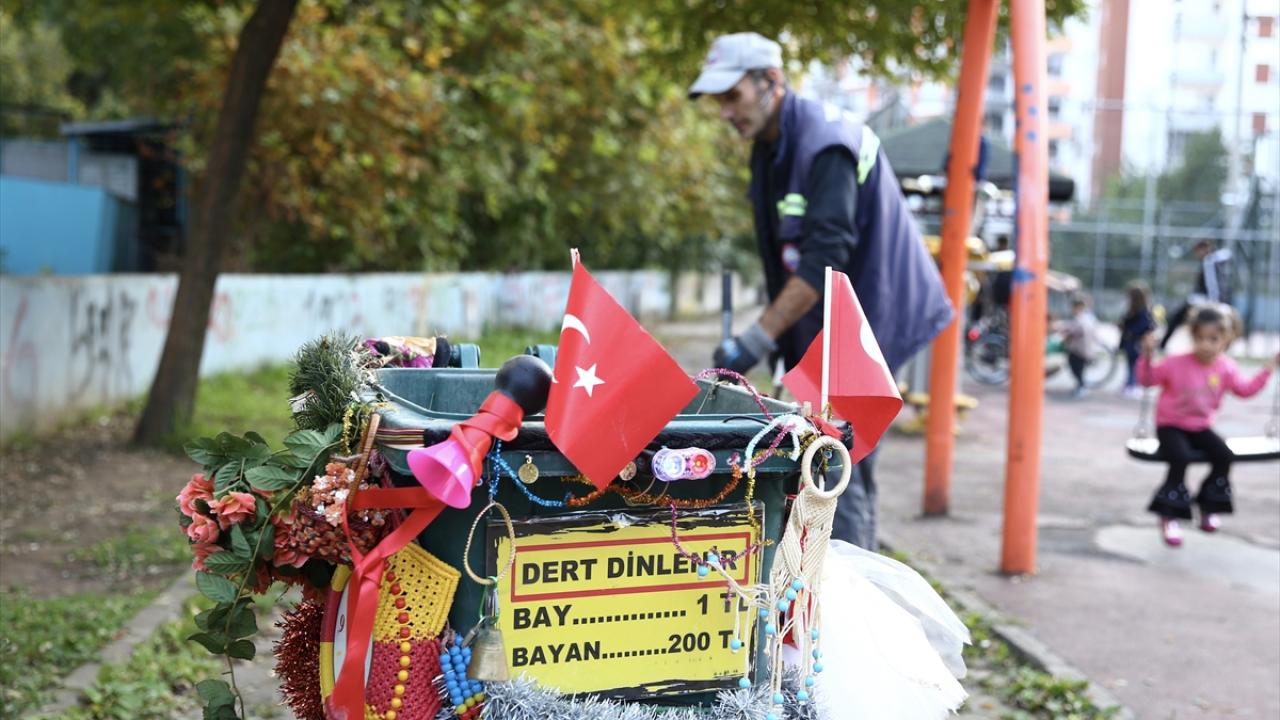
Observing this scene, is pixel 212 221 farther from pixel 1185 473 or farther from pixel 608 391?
pixel 608 391

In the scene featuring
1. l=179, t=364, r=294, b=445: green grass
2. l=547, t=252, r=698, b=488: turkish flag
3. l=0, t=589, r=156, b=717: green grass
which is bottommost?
l=0, t=589, r=156, b=717: green grass

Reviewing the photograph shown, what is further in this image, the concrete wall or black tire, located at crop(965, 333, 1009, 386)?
black tire, located at crop(965, 333, 1009, 386)

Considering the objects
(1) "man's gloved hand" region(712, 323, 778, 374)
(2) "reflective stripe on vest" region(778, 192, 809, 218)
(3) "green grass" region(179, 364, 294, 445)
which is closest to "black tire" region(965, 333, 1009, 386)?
(3) "green grass" region(179, 364, 294, 445)

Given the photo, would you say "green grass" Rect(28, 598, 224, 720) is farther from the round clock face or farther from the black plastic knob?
the black plastic knob

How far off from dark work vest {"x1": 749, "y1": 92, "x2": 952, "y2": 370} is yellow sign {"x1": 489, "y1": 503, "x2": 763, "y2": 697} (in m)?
1.89

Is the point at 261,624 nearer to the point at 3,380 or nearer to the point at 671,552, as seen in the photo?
the point at 671,552

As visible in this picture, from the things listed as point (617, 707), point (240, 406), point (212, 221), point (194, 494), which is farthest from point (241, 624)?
point (240, 406)

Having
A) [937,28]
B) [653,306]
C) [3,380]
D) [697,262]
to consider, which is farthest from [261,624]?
[697,262]

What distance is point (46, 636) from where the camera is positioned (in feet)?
15.7

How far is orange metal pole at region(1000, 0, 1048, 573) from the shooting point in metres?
6.09

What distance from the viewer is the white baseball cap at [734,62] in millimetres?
4293

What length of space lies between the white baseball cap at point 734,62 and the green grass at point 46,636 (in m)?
2.89

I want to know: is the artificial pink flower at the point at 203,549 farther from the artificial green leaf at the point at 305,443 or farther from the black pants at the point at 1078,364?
the black pants at the point at 1078,364

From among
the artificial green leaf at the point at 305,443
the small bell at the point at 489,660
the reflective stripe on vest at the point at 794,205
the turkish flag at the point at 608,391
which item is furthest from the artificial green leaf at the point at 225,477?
the reflective stripe on vest at the point at 794,205
